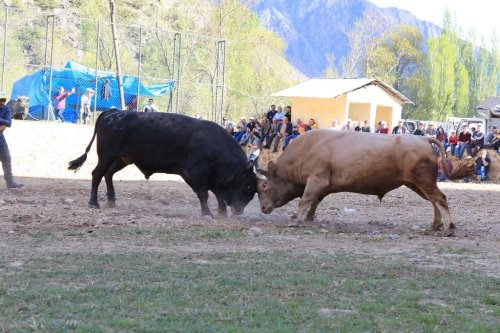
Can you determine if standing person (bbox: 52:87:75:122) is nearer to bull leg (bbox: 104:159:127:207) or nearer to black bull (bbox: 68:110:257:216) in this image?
bull leg (bbox: 104:159:127:207)

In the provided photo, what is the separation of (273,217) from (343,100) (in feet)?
86.7

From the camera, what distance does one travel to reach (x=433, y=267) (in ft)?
29.3

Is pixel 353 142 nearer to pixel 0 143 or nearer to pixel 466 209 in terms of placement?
pixel 466 209

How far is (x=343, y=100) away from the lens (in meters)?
39.2

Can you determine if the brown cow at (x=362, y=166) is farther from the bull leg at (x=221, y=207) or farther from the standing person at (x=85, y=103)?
the standing person at (x=85, y=103)

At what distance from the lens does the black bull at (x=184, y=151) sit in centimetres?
1277

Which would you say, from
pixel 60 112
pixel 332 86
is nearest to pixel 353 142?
pixel 60 112

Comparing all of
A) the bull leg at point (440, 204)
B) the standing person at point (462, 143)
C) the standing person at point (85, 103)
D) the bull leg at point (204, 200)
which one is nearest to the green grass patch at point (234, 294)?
the bull leg at point (440, 204)

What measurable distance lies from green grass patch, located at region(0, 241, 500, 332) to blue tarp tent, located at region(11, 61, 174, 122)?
1902 cm

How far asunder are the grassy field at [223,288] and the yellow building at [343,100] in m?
29.3

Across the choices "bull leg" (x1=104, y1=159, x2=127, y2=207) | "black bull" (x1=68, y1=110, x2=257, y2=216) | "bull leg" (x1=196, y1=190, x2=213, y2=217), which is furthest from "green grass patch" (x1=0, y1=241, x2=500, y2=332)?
"bull leg" (x1=104, y1=159, x2=127, y2=207)

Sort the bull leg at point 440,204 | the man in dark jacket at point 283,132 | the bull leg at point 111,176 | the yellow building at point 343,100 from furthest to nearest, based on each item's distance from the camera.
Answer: the yellow building at point 343,100
the man in dark jacket at point 283,132
the bull leg at point 111,176
the bull leg at point 440,204

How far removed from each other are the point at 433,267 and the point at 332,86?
105ft

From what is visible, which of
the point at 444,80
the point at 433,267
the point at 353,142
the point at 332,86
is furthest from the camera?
the point at 444,80
